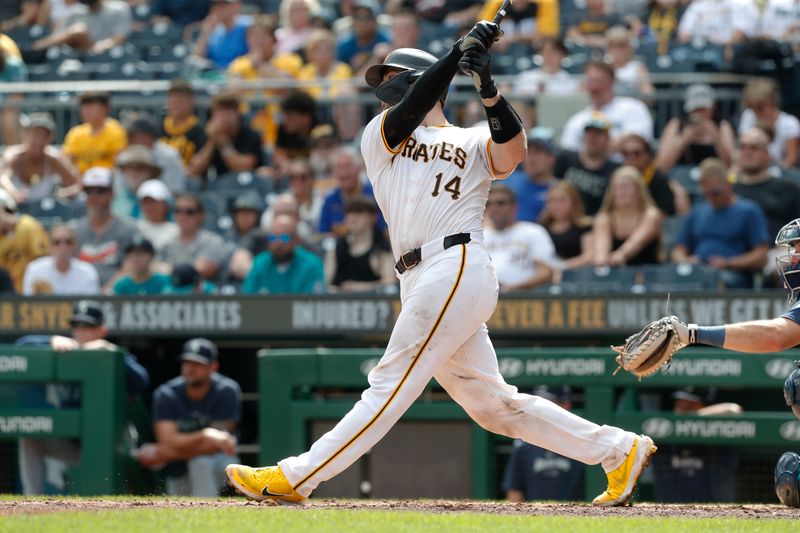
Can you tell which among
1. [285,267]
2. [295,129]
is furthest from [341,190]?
[295,129]

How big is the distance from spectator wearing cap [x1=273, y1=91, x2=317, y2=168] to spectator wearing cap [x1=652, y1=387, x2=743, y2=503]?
191 inches

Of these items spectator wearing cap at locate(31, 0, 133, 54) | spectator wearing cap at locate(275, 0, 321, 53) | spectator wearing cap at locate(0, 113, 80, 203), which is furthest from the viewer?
spectator wearing cap at locate(31, 0, 133, 54)

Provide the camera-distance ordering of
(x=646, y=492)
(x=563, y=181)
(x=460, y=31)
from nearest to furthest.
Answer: (x=646, y=492)
(x=563, y=181)
(x=460, y=31)

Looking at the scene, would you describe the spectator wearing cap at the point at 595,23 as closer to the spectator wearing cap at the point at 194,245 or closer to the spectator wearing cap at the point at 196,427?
the spectator wearing cap at the point at 194,245

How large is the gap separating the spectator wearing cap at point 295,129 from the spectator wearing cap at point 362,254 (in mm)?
2045

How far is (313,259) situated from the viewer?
9898mm

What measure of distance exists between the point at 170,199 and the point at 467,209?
646 centimetres

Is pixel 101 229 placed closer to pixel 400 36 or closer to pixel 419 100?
pixel 400 36

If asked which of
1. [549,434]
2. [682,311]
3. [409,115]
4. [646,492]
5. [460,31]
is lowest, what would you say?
[646,492]

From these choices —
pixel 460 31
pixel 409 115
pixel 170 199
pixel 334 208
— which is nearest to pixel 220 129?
pixel 170 199

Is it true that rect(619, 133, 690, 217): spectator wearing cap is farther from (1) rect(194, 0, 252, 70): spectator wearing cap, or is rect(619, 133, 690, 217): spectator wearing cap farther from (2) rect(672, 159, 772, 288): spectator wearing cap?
(1) rect(194, 0, 252, 70): spectator wearing cap

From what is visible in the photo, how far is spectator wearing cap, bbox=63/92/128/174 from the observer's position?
483 inches

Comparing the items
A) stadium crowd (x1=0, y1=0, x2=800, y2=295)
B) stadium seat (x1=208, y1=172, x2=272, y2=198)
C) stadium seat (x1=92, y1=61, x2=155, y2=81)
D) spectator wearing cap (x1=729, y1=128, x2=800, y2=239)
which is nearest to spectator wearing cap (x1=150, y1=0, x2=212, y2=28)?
stadium crowd (x1=0, y1=0, x2=800, y2=295)

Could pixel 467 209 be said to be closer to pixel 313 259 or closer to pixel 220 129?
pixel 313 259
